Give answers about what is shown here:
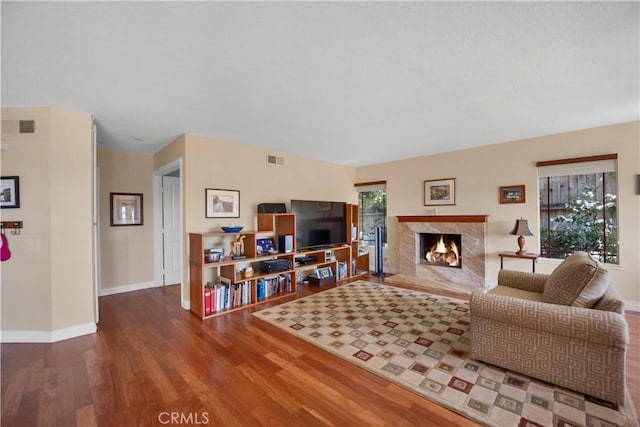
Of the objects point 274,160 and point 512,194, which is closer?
point 512,194

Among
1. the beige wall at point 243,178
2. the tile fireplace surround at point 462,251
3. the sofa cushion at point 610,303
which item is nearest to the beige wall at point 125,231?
the beige wall at point 243,178

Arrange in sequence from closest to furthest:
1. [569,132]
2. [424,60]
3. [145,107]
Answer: [424,60] < [145,107] < [569,132]

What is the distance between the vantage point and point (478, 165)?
4.51 m

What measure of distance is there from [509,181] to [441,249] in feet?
5.42

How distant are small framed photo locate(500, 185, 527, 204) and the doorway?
5555 millimetres

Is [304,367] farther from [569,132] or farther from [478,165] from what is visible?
[569,132]

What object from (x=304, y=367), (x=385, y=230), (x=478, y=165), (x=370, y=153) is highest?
(x=370, y=153)

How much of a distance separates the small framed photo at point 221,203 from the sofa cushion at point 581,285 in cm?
378

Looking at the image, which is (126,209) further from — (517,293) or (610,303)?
(610,303)

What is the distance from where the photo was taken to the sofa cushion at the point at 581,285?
77.0 inches

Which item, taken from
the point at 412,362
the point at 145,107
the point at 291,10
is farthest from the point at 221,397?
the point at 145,107

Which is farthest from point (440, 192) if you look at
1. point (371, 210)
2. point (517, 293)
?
point (517, 293)

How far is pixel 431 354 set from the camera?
7.62 feet

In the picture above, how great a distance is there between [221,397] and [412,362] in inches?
60.2
